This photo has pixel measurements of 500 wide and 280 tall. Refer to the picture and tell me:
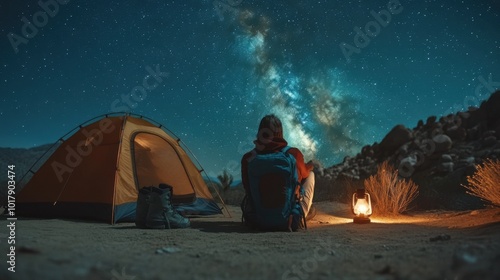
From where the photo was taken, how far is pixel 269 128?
17.7 ft

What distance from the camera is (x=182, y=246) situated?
3895 mm

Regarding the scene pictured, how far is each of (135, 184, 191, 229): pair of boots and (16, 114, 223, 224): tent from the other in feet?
3.66

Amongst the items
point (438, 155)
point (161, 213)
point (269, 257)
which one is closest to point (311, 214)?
point (161, 213)

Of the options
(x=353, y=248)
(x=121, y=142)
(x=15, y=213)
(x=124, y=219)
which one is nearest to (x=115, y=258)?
(x=353, y=248)

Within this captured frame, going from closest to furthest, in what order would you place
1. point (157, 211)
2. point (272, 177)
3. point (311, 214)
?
point (272, 177), point (157, 211), point (311, 214)

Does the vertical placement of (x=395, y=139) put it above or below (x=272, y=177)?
above

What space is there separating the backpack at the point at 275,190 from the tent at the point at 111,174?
299cm

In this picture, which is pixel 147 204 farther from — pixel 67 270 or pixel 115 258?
pixel 67 270

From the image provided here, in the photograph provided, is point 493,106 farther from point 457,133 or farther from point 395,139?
point 395,139

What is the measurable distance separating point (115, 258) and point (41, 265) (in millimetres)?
807

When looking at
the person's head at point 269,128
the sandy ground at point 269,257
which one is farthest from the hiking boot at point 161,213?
the person's head at point 269,128

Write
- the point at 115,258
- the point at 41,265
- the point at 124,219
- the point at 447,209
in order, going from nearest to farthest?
the point at 41,265 → the point at 115,258 → the point at 124,219 → the point at 447,209

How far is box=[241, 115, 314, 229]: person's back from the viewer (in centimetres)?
512

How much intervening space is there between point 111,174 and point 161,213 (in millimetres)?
1919
